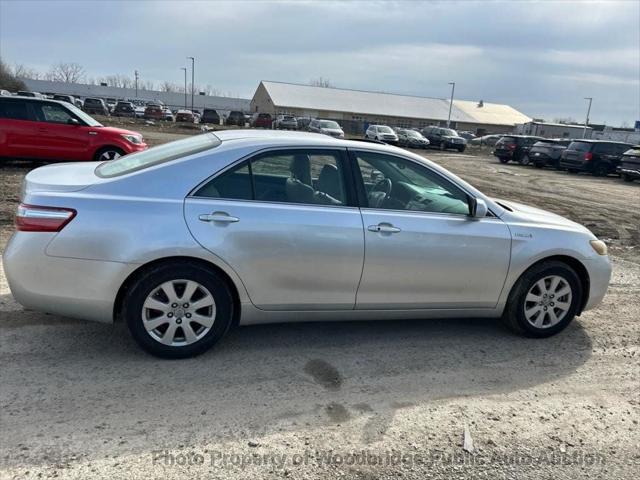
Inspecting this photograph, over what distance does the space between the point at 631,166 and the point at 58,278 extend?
22527mm

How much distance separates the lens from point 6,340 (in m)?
3.89

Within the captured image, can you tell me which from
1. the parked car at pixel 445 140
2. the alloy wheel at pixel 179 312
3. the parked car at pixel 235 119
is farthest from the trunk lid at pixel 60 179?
the parked car at pixel 235 119

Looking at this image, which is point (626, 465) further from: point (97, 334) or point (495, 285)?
point (97, 334)

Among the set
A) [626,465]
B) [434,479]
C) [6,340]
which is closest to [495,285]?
[626,465]

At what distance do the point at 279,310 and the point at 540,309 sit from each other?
2.27m

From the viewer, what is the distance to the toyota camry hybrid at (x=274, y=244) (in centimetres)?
352

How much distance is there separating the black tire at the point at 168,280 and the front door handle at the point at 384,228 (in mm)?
1143

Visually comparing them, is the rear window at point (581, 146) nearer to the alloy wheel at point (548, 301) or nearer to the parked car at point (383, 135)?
the parked car at point (383, 135)

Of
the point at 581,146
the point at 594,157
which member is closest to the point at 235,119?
the point at 581,146

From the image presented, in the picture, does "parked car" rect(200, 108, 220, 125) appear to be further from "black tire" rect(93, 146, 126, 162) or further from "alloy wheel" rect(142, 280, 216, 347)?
"alloy wheel" rect(142, 280, 216, 347)

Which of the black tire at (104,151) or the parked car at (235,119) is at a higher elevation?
the parked car at (235,119)

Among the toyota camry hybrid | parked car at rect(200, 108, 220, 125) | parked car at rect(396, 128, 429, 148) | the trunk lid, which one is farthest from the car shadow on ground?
parked car at rect(200, 108, 220, 125)

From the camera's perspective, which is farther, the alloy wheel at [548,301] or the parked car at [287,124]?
the parked car at [287,124]

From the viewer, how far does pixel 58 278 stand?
3514mm
